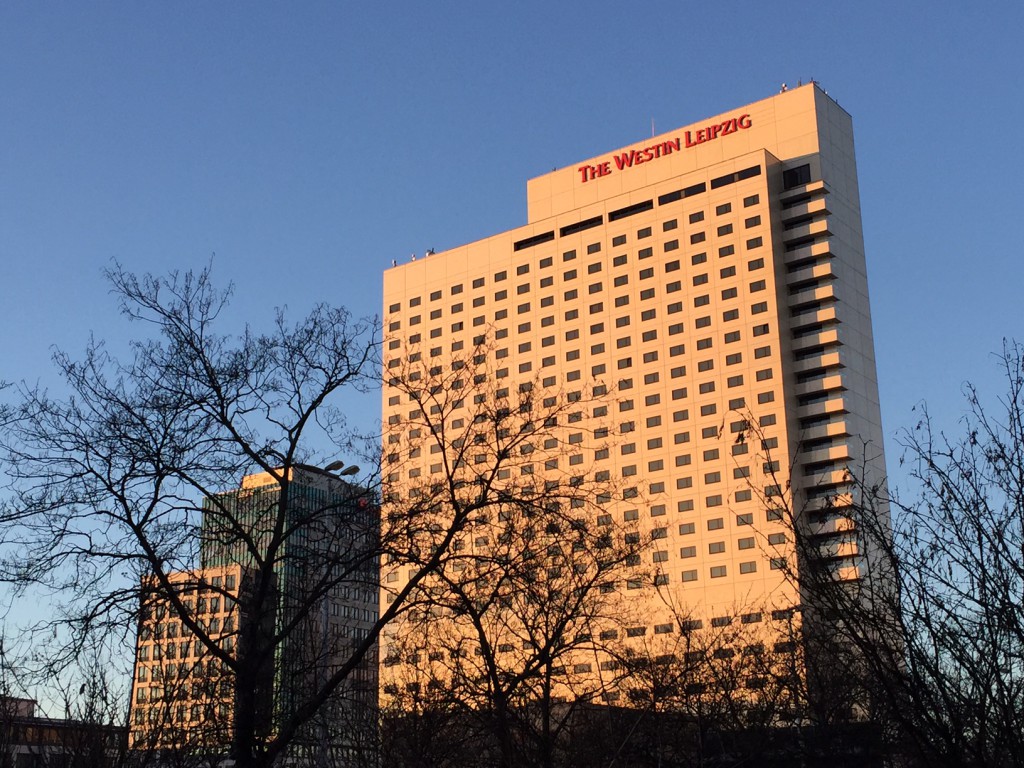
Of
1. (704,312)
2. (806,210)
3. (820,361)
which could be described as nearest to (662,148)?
(806,210)

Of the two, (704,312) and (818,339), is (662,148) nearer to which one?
(704,312)

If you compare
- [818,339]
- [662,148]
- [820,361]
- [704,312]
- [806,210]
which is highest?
[662,148]

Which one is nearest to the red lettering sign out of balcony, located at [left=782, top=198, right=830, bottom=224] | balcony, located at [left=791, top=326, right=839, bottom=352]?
balcony, located at [left=782, top=198, right=830, bottom=224]

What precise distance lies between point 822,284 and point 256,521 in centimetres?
12406

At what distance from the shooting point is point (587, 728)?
3928 centimetres

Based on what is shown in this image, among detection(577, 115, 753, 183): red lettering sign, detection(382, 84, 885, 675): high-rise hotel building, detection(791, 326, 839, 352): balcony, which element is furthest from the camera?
detection(577, 115, 753, 183): red lettering sign

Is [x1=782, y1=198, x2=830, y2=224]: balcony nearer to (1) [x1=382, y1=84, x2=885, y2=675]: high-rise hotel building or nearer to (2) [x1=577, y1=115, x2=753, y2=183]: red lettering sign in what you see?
(1) [x1=382, y1=84, x2=885, y2=675]: high-rise hotel building

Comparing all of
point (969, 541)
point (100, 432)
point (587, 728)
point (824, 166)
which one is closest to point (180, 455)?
point (100, 432)

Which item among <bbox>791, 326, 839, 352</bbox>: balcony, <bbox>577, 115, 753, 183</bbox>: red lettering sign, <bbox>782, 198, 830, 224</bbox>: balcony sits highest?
<bbox>577, 115, 753, 183</bbox>: red lettering sign

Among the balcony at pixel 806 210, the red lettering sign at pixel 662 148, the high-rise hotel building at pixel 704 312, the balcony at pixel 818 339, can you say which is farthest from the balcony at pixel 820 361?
the red lettering sign at pixel 662 148

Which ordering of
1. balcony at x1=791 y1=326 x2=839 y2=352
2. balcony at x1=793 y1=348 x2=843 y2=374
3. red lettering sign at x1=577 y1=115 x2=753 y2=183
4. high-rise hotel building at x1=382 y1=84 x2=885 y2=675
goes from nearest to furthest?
1. high-rise hotel building at x1=382 y1=84 x2=885 y2=675
2. balcony at x1=793 y1=348 x2=843 y2=374
3. balcony at x1=791 y1=326 x2=839 y2=352
4. red lettering sign at x1=577 y1=115 x2=753 y2=183

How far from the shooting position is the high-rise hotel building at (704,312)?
437ft

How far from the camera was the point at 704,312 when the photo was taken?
14350 cm

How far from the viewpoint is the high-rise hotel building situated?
13312cm
